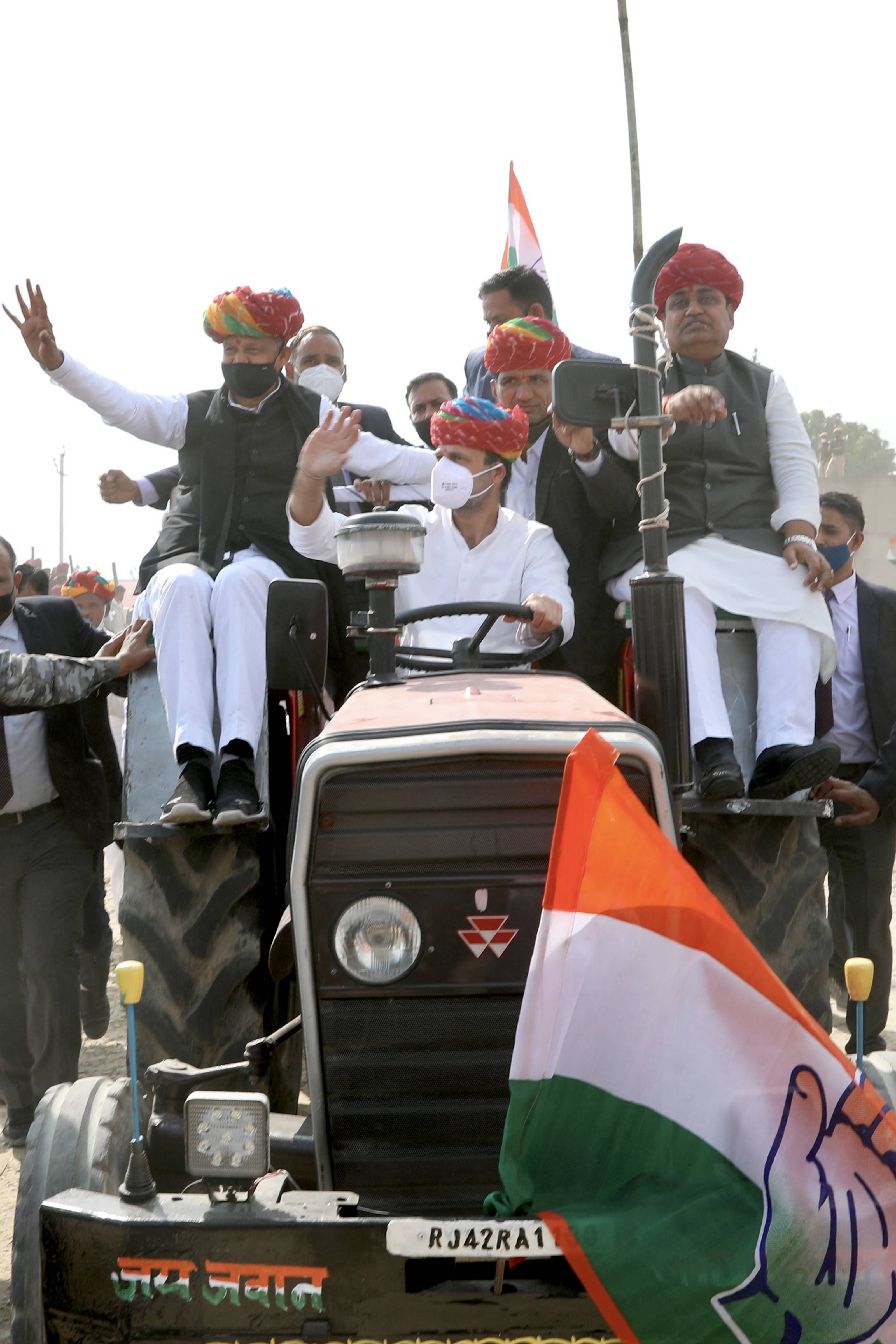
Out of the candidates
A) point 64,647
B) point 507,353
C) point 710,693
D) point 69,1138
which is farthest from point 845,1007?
point 69,1138

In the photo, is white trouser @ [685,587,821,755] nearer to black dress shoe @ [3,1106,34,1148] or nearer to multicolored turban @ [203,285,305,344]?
multicolored turban @ [203,285,305,344]

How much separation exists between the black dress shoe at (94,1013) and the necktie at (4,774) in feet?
5.74

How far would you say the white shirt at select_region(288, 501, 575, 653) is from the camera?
13.1 ft

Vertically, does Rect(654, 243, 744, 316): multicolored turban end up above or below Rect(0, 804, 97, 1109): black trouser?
above

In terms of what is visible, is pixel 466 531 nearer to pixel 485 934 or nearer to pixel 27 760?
pixel 485 934

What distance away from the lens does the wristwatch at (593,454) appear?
4172 mm

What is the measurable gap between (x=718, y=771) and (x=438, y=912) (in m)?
1.22

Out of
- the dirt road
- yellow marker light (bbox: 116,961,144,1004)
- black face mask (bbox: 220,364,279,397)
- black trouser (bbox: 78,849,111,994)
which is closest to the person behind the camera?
yellow marker light (bbox: 116,961,144,1004)

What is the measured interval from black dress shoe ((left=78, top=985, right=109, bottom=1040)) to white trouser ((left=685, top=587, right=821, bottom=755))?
13.5 ft

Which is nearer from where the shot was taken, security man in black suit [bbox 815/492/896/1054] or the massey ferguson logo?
the massey ferguson logo

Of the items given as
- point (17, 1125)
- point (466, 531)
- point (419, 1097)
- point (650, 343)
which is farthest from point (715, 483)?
point (17, 1125)

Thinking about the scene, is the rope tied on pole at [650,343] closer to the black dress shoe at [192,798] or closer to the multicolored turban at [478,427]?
the multicolored turban at [478,427]

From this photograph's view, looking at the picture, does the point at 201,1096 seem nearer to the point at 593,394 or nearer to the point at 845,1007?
the point at 593,394

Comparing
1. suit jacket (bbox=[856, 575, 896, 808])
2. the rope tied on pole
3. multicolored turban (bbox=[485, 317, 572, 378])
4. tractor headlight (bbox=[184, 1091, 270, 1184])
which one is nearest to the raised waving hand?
multicolored turban (bbox=[485, 317, 572, 378])
